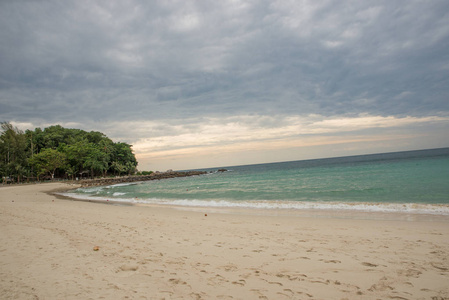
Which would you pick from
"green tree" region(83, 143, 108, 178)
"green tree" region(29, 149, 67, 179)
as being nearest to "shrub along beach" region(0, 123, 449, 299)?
"green tree" region(29, 149, 67, 179)

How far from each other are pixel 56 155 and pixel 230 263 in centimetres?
6761

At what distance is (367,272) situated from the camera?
13.4 ft

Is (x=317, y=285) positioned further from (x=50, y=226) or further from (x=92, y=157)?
(x=92, y=157)

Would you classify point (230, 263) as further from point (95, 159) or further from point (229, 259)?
point (95, 159)

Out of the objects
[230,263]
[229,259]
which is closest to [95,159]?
[229,259]

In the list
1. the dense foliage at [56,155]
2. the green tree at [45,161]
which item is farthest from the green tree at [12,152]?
the green tree at [45,161]

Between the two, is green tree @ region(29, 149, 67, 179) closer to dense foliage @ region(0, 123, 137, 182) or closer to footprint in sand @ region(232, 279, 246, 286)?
dense foliage @ region(0, 123, 137, 182)

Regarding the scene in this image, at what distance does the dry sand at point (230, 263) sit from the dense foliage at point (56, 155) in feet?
201

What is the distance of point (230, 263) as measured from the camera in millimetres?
4633

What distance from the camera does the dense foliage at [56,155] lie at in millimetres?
52094

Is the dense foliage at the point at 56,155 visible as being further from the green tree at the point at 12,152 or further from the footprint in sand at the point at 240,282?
the footprint in sand at the point at 240,282

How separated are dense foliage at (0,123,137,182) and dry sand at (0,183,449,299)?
6130cm

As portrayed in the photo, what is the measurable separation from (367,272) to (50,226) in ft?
34.2

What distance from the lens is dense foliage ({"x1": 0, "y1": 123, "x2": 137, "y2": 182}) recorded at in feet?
171
